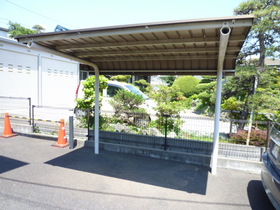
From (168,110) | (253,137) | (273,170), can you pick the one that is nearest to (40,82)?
(168,110)

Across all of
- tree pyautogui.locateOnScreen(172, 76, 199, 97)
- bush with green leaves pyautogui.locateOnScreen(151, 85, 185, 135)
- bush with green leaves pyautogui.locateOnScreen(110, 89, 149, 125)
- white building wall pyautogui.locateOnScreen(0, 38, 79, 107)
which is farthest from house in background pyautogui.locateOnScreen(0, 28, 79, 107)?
tree pyautogui.locateOnScreen(172, 76, 199, 97)

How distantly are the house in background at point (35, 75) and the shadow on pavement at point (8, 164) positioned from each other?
5.85 m

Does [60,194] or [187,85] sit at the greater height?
[187,85]

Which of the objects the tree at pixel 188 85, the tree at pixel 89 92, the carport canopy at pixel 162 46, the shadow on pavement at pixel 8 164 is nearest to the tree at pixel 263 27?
the carport canopy at pixel 162 46

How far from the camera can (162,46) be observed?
3824 mm

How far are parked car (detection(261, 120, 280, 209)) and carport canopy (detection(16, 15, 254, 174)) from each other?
120cm

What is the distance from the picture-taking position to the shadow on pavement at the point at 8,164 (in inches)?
159

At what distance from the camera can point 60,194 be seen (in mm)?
3188

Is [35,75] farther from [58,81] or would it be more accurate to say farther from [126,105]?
[126,105]

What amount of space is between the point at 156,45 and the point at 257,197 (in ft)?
10.5

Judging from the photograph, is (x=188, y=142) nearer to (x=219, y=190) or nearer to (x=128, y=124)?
(x=219, y=190)

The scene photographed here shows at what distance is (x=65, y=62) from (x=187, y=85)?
35.9 feet

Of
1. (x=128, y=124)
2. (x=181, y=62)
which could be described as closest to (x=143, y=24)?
(x=181, y=62)

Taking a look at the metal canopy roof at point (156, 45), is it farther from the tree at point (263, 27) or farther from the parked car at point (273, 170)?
the tree at point (263, 27)
